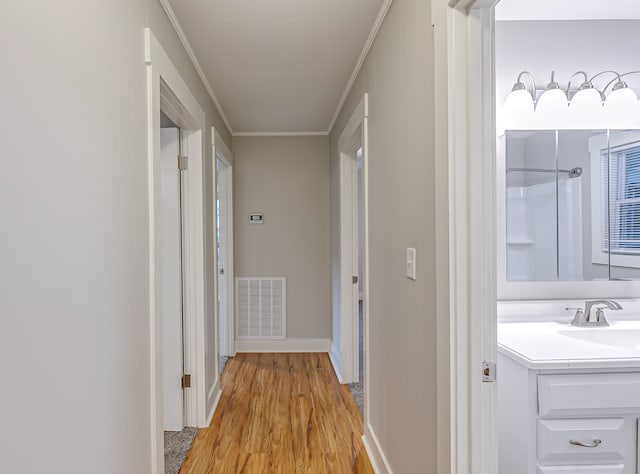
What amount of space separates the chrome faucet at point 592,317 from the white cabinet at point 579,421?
1.47 ft

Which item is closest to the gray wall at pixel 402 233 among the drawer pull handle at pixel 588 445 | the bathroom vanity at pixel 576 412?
the bathroom vanity at pixel 576 412

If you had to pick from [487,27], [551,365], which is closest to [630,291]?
[551,365]

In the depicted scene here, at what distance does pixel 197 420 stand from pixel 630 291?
262 cm

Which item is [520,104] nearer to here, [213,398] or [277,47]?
[277,47]

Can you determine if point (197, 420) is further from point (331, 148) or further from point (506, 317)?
point (331, 148)

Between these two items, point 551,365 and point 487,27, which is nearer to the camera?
point 487,27

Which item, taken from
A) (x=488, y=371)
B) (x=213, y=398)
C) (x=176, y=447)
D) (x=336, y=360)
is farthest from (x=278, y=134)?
(x=488, y=371)

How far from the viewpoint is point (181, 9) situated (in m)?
1.97

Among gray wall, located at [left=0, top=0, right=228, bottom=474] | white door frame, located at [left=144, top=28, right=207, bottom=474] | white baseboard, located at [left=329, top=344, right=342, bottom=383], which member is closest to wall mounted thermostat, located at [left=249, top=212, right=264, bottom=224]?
white baseboard, located at [left=329, top=344, right=342, bottom=383]

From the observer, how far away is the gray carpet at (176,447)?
228 centimetres

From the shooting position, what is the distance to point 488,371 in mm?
1190

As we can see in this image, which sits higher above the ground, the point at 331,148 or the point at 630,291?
the point at 331,148

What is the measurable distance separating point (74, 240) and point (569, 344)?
5.74 ft

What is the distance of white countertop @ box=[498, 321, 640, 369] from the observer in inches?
54.1
